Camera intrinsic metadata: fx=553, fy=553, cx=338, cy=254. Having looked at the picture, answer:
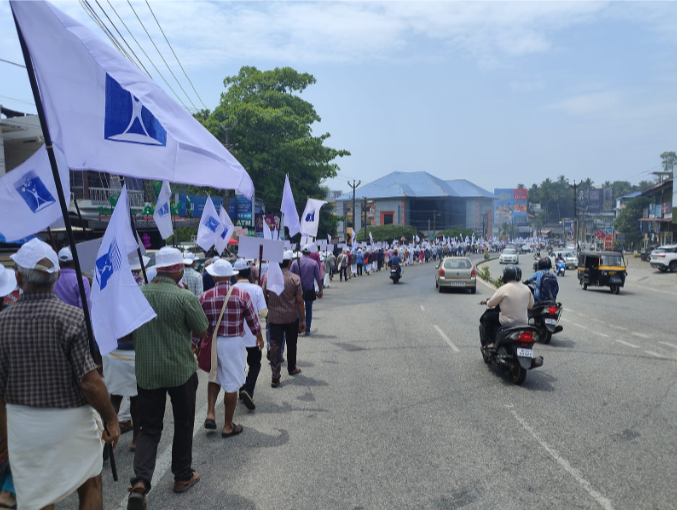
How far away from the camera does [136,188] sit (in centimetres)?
2958

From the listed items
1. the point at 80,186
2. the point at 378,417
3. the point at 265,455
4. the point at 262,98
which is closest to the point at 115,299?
the point at 265,455

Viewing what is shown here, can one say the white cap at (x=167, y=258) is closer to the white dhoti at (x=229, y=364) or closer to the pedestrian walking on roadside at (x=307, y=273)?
the white dhoti at (x=229, y=364)

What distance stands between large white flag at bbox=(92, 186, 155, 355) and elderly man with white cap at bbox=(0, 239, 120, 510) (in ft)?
0.52

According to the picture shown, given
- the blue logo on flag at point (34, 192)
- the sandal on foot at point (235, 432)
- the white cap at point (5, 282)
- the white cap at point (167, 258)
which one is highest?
the blue logo on flag at point (34, 192)

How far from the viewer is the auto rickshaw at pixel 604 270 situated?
21983 mm

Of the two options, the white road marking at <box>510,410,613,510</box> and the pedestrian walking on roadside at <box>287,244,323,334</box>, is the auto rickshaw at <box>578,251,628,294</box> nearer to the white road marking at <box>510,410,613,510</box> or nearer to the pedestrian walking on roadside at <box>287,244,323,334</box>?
the pedestrian walking on roadside at <box>287,244,323,334</box>

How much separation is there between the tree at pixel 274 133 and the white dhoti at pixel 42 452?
2914cm

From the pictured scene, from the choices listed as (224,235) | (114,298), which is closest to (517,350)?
(114,298)

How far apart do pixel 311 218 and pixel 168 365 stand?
7969 millimetres

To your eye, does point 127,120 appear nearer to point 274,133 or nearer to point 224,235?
point 224,235

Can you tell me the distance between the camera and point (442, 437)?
5.28 meters

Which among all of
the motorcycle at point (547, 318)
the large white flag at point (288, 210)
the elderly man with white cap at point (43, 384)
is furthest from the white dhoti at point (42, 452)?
the motorcycle at point (547, 318)

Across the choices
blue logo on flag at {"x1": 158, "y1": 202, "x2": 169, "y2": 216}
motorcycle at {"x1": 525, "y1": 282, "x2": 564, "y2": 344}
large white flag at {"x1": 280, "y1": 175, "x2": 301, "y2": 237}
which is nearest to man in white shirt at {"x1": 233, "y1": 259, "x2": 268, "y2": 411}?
blue logo on flag at {"x1": 158, "y1": 202, "x2": 169, "y2": 216}

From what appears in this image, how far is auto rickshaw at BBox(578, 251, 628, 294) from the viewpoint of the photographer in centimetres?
2198
